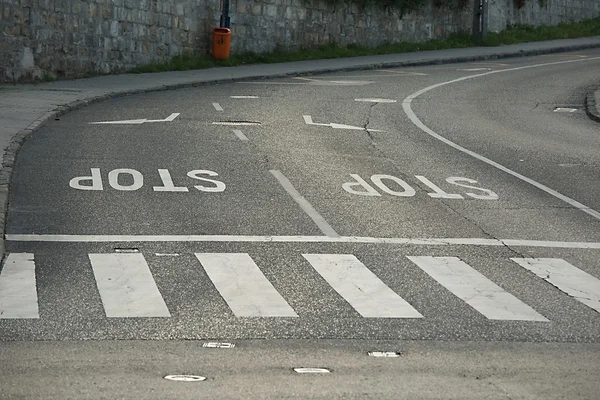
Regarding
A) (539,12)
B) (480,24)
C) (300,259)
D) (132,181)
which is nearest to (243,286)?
(300,259)

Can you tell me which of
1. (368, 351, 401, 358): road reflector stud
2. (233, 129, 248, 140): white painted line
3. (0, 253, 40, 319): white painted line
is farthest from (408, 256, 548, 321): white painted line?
(233, 129, 248, 140): white painted line

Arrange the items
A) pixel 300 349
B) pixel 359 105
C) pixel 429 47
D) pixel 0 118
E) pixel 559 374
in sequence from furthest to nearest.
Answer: pixel 429 47 → pixel 359 105 → pixel 0 118 → pixel 300 349 → pixel 559 374

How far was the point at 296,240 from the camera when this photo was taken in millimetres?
12773

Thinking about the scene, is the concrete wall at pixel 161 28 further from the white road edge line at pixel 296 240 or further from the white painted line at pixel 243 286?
the white painted line at pixel 243 286

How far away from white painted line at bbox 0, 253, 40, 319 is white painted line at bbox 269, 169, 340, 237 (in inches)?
121

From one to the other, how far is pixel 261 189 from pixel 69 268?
4905mm

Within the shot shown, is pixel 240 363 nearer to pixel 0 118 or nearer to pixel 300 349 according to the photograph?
pixel 300 349

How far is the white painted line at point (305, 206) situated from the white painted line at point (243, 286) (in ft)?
5.21

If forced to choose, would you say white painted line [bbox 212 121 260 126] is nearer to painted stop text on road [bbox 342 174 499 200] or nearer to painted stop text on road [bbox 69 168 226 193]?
painted stop text on road [bbox 69 168 226 193]

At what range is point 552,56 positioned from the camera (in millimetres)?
44219

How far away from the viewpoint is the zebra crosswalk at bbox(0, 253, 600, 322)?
980 centimetres

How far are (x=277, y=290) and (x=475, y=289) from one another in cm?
159

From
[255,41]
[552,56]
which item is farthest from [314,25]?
[552,56]

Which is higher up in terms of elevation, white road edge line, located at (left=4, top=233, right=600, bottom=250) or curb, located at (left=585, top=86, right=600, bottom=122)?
curb, located at (left=585, top=86, right=600, bottom=122)
